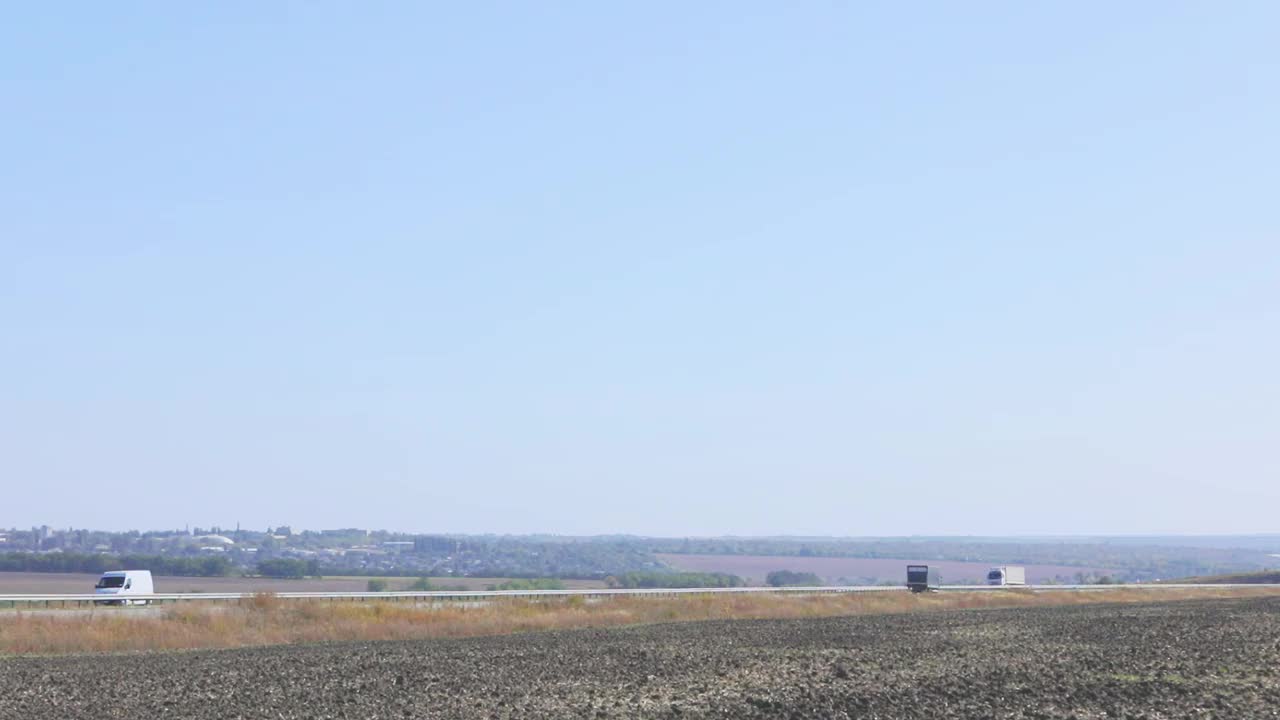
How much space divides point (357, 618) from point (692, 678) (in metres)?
29.5

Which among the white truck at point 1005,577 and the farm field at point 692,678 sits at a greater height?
the white truck at point 1005,577

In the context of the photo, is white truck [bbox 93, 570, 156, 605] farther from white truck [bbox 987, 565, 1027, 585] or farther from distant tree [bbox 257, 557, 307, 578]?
distant tree [bbox 257, 557, 307, 578]

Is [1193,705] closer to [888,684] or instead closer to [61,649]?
[888,684]

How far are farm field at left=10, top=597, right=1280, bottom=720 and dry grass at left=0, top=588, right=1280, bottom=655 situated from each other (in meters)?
5.96

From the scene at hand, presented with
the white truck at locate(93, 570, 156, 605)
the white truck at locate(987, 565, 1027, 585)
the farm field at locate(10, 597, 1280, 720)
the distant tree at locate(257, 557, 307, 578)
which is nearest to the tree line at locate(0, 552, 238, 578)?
the distant tree at locate(257, 557, 307, 578)

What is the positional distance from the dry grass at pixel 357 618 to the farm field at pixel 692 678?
5.96 m

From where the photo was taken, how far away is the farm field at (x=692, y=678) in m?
29.8

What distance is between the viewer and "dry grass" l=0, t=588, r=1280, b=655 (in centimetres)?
5135

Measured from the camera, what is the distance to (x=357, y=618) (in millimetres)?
62438

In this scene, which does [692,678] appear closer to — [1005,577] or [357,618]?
[357,618]

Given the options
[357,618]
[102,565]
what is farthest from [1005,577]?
[102,565]

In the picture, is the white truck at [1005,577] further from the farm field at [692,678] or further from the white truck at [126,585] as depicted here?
the farm field at [692,678]

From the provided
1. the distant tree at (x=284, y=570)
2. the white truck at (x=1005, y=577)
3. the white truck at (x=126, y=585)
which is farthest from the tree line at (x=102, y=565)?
the white truck at (x=126, y=585)

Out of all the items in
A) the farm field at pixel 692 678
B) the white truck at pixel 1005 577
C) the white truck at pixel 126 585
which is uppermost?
the white truck at pixel 1005 577
